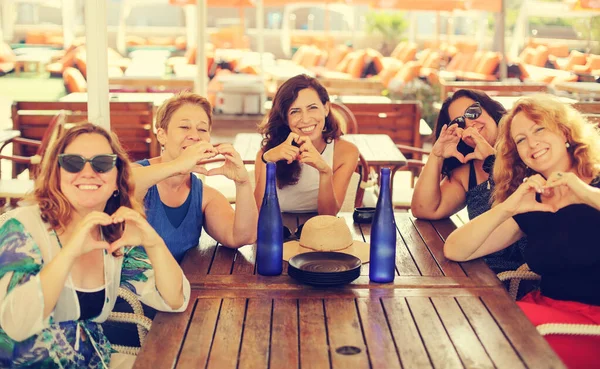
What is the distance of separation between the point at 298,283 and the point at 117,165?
1.99 feet

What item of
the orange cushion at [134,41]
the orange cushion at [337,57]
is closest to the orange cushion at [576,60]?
the orange cushion at [337,57]

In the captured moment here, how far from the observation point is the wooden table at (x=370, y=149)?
434cm

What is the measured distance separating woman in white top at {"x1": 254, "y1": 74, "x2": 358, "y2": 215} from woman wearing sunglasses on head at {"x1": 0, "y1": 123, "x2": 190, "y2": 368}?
1124 mm

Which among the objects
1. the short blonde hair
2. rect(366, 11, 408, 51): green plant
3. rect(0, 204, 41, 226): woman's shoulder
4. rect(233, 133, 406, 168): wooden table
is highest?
rect(366, 11, 408, 51): green plant

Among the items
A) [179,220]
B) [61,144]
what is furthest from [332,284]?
[61,144]

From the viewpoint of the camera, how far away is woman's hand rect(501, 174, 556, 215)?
2.30m

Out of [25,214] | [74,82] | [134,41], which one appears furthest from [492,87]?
[134,41]

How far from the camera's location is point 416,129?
227 inches

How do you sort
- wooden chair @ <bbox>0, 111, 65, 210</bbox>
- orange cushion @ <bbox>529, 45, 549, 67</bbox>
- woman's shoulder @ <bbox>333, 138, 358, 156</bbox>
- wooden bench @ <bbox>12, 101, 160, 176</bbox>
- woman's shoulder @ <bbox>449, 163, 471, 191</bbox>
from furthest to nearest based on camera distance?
orange cushion @ <bbox>529, 45, 549, 67</bbox> < wooden bench @ <bbox>12, 101, 160, 176</bbox> < wooden chair @ <bbox>0, 111, 65, 210</bbox> < woman's shoulder @ <bbox>333, 138, 358, 156</bbox> < woman's shoulder @ <bbox>449, 163, 471, 191</bbox>

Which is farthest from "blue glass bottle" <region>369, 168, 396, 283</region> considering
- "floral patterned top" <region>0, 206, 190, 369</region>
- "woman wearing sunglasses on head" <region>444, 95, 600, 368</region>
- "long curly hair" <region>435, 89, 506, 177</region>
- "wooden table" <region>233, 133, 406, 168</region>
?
"wooden table" <region>233, 133, 406, 168</region>

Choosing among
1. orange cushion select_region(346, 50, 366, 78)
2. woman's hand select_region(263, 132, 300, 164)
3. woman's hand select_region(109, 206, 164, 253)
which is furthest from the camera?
orange cushion select_region(346, 50, 366, 78)

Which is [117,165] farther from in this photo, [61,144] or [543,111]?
[543,111]

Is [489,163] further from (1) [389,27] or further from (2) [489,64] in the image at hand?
(1) [389,27]

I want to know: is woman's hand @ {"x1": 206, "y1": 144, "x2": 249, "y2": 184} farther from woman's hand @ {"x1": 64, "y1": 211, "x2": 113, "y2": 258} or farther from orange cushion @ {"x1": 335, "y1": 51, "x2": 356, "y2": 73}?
orange cushion @ {"x1": 335, "y1": 51, "x2": 356, "y2": 73}
